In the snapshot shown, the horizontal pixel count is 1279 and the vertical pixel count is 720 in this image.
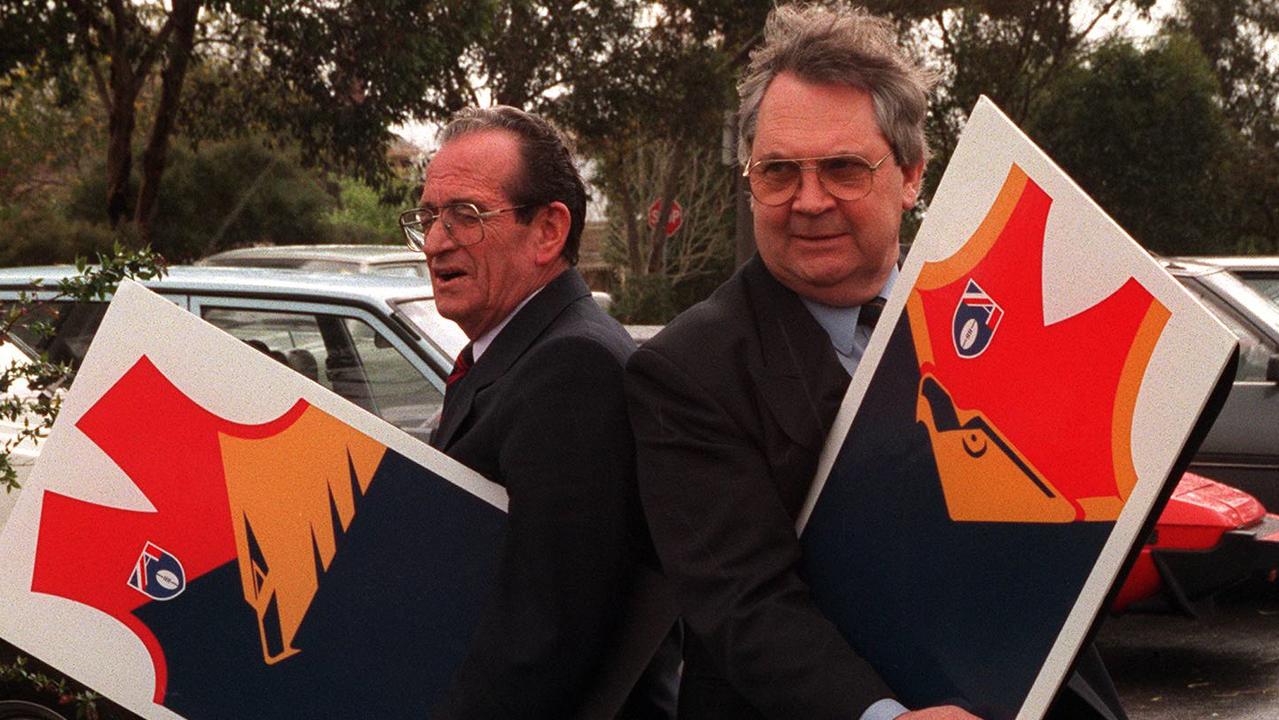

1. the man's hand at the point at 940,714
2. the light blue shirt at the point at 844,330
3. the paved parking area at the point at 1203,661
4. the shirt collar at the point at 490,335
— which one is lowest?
the paved parking area at the point at 1203,661

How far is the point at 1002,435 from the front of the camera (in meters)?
1.69

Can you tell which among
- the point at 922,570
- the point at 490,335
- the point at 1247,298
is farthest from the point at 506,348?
the point at 1247,298

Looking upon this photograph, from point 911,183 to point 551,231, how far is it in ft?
2.09

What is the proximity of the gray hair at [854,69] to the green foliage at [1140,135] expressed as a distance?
30.0 meters

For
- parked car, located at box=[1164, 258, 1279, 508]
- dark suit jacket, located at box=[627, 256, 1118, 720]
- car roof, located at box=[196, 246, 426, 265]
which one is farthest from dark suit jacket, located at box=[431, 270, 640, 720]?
car roof, located at box=[196, 246, 426, 265]

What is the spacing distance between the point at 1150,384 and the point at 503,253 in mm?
1244

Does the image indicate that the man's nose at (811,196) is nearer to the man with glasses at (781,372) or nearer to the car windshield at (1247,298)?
the man with glasses at (781,372)

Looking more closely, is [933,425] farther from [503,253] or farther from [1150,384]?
[503,253]

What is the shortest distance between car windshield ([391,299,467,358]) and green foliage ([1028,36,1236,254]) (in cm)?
2660


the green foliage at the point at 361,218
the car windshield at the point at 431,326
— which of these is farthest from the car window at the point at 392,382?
the green foliage at the point at 361,218

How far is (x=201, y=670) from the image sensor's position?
7.25 feet

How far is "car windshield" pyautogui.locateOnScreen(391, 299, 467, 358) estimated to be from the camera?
5930 mm

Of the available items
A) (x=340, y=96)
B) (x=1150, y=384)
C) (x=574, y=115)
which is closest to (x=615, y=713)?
(x=1150, y=384)

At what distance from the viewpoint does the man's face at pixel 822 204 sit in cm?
204
